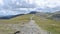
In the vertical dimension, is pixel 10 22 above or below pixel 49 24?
above

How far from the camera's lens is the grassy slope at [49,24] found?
448 centimetres

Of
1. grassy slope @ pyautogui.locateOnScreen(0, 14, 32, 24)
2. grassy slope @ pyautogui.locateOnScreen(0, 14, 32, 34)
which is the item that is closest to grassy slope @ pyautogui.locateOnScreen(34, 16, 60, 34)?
grassy slope @ pyautogui.locateOnScreen(0, 14, 32, 24)

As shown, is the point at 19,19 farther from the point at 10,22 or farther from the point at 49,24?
the point at 49,24

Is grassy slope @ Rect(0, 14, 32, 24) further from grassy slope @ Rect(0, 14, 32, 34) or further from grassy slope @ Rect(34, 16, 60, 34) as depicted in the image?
grassy slope @ Rect(34, 16, 60, 34)

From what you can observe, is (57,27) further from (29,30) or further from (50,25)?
(29,30)

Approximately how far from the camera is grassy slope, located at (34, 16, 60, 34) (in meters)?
4.48

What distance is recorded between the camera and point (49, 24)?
4621 millimetres

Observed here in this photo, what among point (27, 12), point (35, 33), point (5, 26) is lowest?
point (35, 33)

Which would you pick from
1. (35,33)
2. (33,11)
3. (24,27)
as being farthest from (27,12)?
(35,33)

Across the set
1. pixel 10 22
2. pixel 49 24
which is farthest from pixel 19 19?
pixel 49 24

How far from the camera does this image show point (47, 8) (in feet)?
15.9

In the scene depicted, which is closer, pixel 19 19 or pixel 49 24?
pixel 49 24

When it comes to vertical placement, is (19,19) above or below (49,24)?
above

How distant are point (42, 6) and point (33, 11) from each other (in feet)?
1.53
